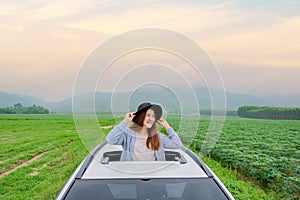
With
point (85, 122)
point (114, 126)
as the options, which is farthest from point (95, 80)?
point (114, 126)

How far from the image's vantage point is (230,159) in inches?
496

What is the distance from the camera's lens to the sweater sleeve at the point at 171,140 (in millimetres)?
3955

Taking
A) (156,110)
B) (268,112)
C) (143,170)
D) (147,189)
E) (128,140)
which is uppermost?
(268,112)

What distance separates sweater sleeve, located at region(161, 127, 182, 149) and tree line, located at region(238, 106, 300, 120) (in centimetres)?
7108

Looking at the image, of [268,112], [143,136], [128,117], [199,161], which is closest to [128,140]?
[143,136]

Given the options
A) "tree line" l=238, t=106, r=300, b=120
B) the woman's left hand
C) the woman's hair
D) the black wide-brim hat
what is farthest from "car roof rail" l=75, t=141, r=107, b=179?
"tree line" l=238, t=106, r=300, b=120

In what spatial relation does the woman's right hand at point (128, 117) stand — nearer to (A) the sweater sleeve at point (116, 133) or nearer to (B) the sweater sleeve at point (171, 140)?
(A) the sweater sleeve at point (116, 133)

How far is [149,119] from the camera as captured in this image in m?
3.82

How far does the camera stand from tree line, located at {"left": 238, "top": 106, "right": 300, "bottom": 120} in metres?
70.6

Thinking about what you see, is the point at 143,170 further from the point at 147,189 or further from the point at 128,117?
the point at 128,117

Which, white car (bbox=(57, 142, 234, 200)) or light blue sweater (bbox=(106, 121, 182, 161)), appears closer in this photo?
white car (bbox=(57, 142, 234, 200))

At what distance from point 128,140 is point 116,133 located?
0.19 metres

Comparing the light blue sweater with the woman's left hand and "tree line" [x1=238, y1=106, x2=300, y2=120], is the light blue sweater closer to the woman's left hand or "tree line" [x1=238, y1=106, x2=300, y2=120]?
the woman's left hand

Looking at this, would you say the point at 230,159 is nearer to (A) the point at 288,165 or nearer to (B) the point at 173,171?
(A) the point at 288,165
